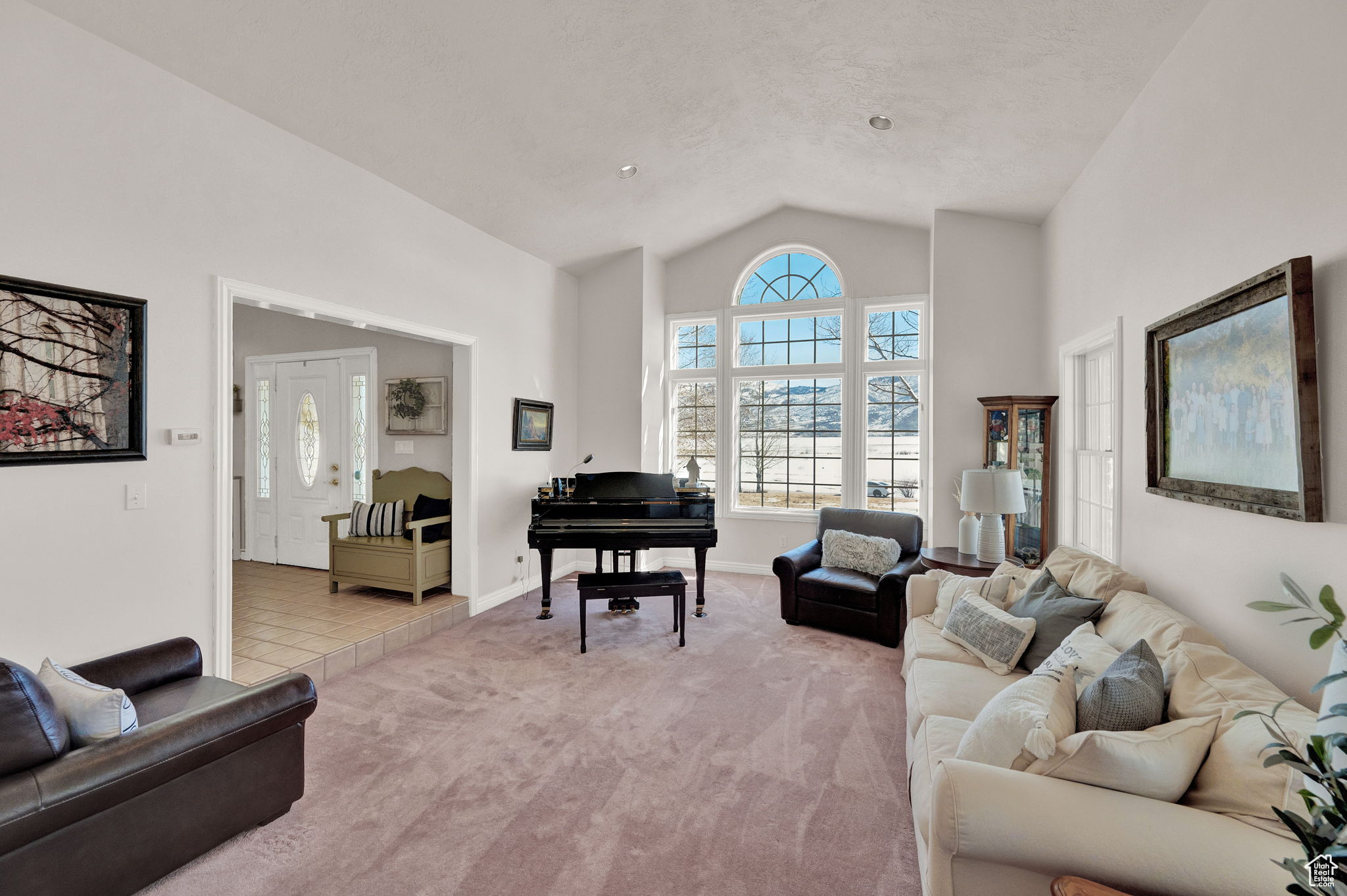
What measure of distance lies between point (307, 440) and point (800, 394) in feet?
15.9

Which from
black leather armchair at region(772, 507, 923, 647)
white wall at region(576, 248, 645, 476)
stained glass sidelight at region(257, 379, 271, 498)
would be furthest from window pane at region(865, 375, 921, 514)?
stained glass sidelight at region(257, 379, 271, 498)

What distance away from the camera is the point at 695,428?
21.1ft

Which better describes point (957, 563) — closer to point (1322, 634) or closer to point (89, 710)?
point (1322, 634)

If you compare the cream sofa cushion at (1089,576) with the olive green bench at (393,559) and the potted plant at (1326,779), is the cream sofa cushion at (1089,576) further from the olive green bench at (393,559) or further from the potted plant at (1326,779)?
the olive green bench at (393,559)

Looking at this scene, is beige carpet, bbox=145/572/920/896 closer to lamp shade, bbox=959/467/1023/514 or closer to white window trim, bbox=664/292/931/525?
lamp shade, bbox=959/467/1023/514

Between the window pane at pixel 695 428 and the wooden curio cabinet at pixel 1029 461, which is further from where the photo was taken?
the window pane at pixel 695 428

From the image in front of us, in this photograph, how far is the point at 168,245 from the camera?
9.09ft

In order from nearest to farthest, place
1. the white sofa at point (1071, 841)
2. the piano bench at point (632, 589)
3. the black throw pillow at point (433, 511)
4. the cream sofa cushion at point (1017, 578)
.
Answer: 1. the white sofa at point (1071, 841)
2. the cream sofa cushion at point (1017, 578)
3. the piano bench at point (632, 589)
4. the black throw pillow at point (433, 511)

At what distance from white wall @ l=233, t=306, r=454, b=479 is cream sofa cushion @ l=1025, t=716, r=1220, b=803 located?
444 cm

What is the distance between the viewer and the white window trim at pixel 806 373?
564 cm

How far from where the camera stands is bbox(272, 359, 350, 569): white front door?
19.0 feet

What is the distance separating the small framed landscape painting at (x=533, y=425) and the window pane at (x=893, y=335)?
10.1 feet

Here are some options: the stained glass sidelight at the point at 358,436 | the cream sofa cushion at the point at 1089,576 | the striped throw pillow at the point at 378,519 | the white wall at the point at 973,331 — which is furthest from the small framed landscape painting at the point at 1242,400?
the stained glass sidelight at the point at 358,436

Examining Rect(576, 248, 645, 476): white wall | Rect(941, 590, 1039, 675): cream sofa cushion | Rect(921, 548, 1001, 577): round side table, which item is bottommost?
Rect(941, 590, 1039, 675): cream sofa cushion
